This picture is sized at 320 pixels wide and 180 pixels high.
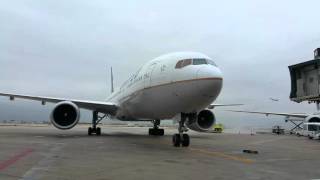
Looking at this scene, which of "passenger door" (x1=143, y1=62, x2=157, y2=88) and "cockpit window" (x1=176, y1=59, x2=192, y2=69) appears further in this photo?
"passenger door" (x1=143, y1=62, x2=157, y2=88)

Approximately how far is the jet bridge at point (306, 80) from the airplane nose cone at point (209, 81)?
982 cm

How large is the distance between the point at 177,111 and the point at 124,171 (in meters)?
7.68

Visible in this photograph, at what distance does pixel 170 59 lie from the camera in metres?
17.6

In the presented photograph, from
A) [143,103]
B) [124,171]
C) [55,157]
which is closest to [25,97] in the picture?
[143,103]

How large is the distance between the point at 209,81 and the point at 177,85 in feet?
5.17

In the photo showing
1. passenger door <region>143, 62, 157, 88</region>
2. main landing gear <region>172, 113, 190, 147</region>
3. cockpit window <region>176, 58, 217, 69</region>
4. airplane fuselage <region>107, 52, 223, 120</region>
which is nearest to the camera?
airplane fuselage <region>107, 52, 223, 120</region>

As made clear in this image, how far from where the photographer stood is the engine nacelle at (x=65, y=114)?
23203 millimetres

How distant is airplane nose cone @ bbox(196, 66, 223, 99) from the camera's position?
1504cm

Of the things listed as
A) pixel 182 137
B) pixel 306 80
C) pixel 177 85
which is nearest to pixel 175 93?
pixel 177 85

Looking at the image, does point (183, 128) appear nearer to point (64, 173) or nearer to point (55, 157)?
point (55, 157)

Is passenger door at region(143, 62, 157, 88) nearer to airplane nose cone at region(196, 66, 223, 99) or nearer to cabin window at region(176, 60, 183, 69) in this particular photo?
cabin window at region(176, 60, 183, 69)

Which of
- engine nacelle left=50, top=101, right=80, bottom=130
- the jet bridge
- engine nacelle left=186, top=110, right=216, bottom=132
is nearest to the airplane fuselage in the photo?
engine nacelle left=186, top=110, right=216, bottom=132

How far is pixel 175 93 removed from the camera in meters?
16.3

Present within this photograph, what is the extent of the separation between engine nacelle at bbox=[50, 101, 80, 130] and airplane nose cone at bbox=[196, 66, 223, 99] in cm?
999
